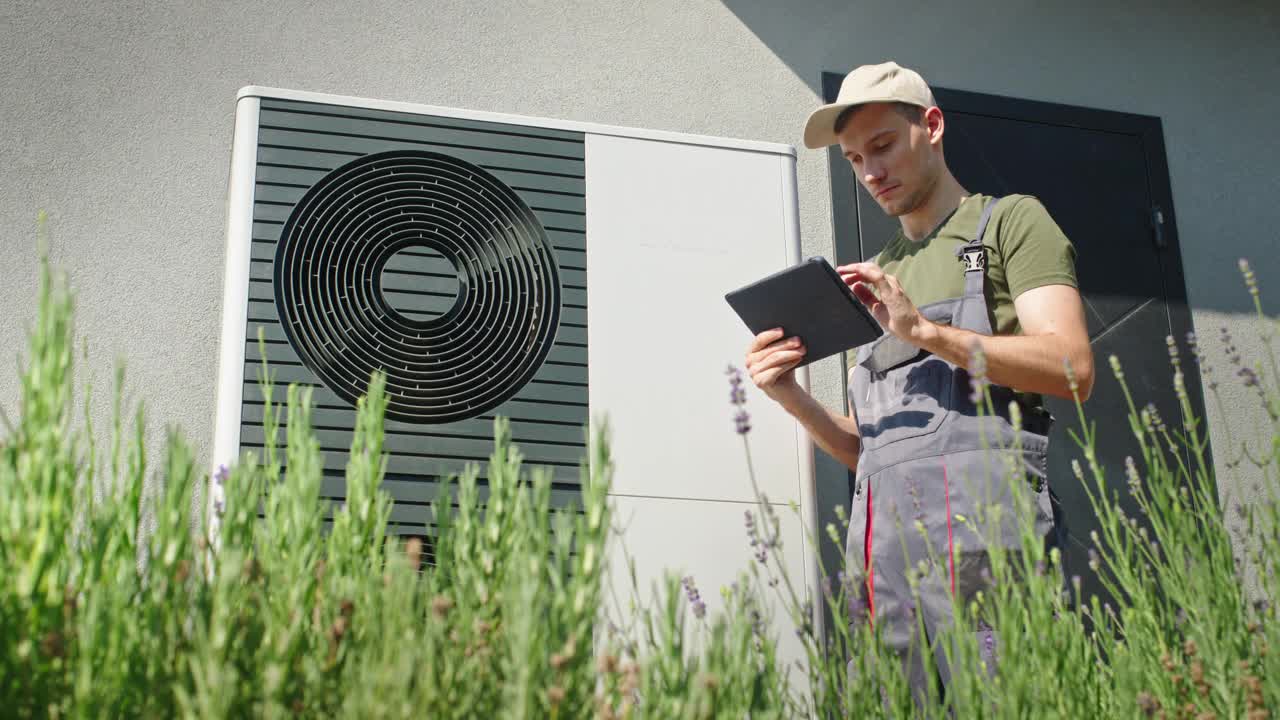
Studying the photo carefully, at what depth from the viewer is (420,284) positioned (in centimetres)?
257

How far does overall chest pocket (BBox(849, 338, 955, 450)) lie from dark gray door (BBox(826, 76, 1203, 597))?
58.3 inches

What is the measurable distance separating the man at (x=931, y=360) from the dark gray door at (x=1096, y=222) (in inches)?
50.2

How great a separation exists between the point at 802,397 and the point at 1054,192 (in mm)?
1959

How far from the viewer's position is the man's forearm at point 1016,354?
210 cm

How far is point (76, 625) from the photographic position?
3.99 feet

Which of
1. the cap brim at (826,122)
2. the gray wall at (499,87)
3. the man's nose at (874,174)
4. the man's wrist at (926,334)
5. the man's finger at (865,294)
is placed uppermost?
the gray wall at (499,87)

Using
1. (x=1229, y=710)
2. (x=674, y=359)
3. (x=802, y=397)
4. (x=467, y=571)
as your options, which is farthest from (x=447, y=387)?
(x=1229, y=710)

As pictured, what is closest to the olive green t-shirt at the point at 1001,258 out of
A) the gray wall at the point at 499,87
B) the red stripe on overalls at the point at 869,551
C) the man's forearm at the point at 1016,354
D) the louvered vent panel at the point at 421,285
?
the man's forearm at the point at 1016,354

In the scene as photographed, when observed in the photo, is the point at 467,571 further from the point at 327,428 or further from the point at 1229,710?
the point at 327,428

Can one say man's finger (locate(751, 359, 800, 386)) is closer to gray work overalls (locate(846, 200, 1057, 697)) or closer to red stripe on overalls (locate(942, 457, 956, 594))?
gray work overalls (locate(846, 200, 1057, 697))

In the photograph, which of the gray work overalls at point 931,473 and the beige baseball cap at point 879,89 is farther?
the beige baseball cap at point 879,89

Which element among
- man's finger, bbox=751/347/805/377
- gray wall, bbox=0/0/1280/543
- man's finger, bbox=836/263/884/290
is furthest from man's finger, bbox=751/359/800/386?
gray wall, bbox=0/0/1280/543

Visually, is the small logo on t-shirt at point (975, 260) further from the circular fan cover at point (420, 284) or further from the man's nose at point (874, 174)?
the circular fan cover at point (420, 284)

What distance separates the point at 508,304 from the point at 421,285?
183 millimetres
